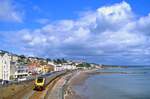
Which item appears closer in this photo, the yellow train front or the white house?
the yellow train front

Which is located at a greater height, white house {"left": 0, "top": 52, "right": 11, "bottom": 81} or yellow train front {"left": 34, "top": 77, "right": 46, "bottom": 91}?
white house {"left": 0, "top": 52, "right": 11, "bottom": 81}

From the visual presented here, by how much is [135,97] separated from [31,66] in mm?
104723

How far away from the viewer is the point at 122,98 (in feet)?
215

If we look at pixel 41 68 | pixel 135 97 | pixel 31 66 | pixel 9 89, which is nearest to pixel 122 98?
pixel 135 97

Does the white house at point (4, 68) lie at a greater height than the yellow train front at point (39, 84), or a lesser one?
greater

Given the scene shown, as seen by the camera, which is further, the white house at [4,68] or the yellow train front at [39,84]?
the white house at [4,68]

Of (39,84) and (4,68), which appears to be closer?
(39,84)

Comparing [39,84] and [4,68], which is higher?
[4,68]

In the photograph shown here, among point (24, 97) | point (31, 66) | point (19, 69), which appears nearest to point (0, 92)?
point (24, 97)

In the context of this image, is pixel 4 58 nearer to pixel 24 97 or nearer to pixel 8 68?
pixel 8 68

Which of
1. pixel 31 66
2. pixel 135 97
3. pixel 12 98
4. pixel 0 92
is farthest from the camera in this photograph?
pixel 31 66

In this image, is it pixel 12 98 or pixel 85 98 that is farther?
pixel 85 98

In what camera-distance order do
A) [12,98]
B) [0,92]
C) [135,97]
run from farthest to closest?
[135,97] → [0,92] → [12,98]

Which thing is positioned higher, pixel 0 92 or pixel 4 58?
pixel 4 58
